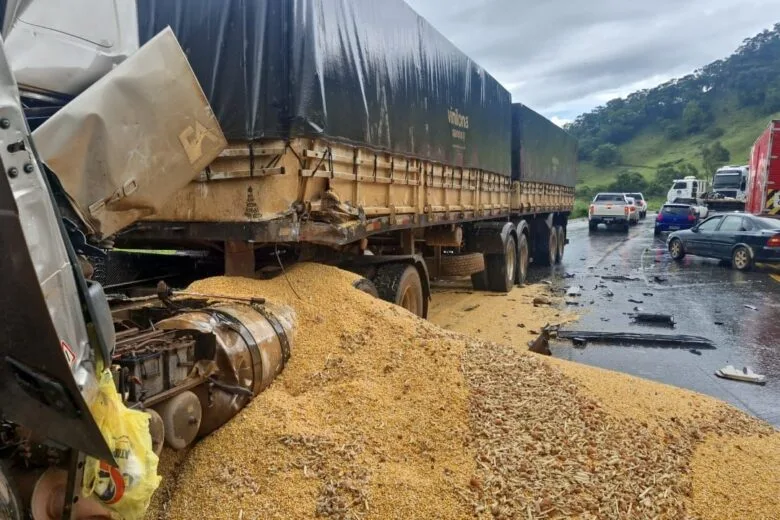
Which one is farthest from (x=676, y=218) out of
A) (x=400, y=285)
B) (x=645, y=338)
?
(x=400, y=285)

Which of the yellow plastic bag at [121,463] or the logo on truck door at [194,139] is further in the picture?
the logo on truck door at [194,139]

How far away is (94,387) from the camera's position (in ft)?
6.43

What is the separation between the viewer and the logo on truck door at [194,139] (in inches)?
107

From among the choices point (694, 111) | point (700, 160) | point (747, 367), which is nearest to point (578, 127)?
point (694, 111)

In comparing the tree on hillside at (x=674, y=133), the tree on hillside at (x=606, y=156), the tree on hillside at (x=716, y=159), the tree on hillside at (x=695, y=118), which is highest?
the tree on hillside at (x=695, y=118)

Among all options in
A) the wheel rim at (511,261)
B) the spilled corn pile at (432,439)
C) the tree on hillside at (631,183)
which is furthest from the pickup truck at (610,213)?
Answer: the tree on hillside at (631,183)

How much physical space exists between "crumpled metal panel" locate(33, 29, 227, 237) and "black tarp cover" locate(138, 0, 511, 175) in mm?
1686

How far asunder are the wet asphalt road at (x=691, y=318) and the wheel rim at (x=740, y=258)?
0.90ft

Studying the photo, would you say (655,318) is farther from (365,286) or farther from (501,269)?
(365,286)

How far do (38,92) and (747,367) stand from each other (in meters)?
7.37

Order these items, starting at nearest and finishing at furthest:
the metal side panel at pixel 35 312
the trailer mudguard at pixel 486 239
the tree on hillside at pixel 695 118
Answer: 1. the metal side panel at pixel 35 312
2. the trailer mudguard at pixel 486 239
3. the tree on hillside at pixel 695 118

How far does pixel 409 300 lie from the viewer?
20.6 feet

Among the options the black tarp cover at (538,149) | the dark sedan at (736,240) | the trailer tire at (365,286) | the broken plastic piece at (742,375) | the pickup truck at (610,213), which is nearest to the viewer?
the trailer tire at (365,286)

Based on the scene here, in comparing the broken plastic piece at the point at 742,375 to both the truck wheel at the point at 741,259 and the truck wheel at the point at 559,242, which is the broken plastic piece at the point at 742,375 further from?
the truck wheel at the point at 559,242
